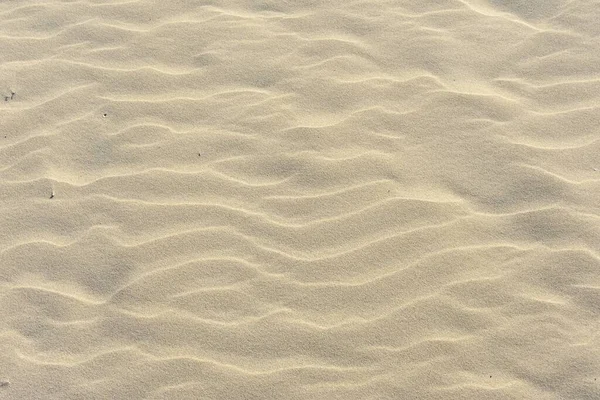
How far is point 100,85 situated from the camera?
3.73m

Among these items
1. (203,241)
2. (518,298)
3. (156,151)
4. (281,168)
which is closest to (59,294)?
(203,241)

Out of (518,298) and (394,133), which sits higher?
(394,133)

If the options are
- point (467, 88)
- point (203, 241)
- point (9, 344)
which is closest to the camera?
point (9, 344)

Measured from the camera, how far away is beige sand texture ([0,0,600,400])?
2.70 m

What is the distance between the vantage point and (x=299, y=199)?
3201 mm

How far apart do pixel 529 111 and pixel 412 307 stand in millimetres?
1452

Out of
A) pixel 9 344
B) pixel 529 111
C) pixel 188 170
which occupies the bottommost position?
pixel 9 344

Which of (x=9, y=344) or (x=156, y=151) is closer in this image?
(x=9, y=344)

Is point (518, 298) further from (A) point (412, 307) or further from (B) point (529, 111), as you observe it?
(B) point (529, 111)

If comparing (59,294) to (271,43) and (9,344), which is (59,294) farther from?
(271,43)

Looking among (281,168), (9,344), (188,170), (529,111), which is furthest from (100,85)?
(529,111)

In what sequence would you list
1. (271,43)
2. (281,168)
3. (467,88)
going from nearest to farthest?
(281,168)
(467,88)
(271,43)

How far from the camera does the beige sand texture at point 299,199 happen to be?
2.70 m

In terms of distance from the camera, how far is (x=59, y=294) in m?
2.93
